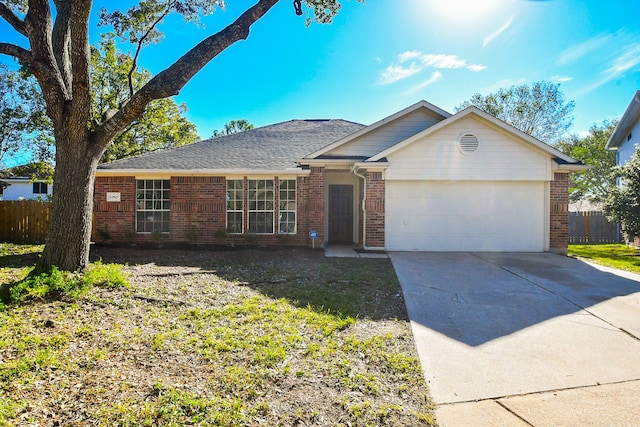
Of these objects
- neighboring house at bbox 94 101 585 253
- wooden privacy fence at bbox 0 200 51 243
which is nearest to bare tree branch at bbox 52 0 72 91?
neighboring house at bbox 94 101 585 253

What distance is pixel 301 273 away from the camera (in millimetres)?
7367

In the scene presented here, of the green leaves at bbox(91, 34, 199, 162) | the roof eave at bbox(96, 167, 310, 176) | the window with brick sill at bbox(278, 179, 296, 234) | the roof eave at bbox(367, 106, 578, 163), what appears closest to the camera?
the roof eave at bbox(367, 106, 578, 163)

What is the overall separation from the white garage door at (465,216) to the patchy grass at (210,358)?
4.73 metres

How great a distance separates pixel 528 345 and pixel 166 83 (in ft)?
21.6

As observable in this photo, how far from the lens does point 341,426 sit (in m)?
2.39

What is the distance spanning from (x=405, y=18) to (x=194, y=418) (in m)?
10.5

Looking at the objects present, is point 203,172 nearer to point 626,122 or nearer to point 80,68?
point 80,68

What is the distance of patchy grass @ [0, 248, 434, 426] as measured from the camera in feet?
8.19

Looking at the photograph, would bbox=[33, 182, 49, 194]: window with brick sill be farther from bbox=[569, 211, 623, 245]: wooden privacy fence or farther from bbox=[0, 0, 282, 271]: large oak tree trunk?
bbox=[569, 211, 623, 245]: wooden privacy fence

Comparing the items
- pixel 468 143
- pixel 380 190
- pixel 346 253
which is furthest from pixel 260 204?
pixel 468 143

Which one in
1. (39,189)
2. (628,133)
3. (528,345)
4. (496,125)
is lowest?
(528,345)

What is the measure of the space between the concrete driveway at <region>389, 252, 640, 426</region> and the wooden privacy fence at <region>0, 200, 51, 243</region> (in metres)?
13.5

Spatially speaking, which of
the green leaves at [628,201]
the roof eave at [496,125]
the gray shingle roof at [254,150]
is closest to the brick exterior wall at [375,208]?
the roof eave at [496,125]

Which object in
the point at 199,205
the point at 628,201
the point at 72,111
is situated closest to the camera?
the point at 72,111
